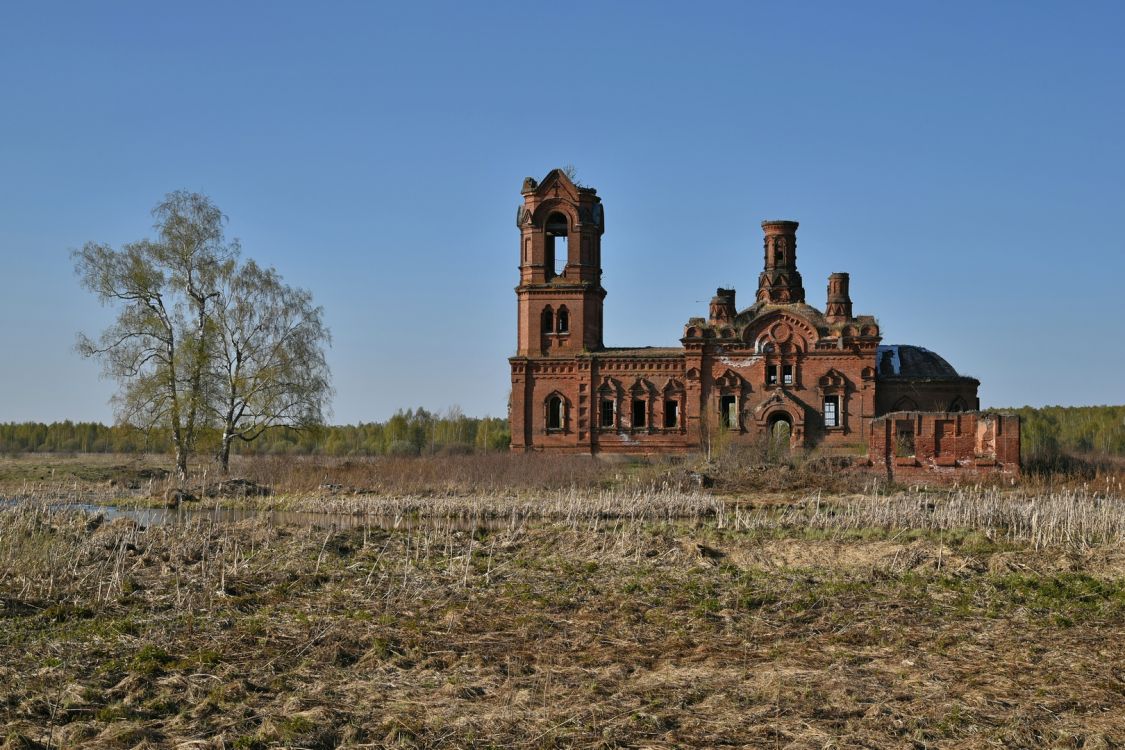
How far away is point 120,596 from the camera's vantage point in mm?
11375

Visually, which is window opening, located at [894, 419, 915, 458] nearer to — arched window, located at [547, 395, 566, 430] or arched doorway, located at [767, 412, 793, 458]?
arched doorway, located at [767, 412, 793, 458]

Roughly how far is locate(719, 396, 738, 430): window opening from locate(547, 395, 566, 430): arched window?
17.0 ft

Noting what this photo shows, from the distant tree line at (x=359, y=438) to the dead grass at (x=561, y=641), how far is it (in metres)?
28.3

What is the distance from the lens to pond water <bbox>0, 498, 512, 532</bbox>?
18.9 metres

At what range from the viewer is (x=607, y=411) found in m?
40.1

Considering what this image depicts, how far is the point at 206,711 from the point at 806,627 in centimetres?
511

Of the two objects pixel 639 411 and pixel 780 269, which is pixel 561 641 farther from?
pixel 780 269

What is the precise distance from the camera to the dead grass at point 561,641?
24.0ft

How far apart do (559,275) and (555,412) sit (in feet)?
15.1

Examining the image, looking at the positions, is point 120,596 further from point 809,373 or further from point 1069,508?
point 809,373

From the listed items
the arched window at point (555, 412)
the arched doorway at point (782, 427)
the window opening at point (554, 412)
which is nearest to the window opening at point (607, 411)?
the arched window at point (555, 412)

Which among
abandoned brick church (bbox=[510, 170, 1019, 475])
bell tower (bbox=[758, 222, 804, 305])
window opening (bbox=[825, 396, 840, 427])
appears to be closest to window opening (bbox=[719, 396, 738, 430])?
abandoned brick church (bbox=[510, 170, 1019, 475])

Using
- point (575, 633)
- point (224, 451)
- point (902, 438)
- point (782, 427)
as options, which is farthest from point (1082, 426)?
point (575, 633)

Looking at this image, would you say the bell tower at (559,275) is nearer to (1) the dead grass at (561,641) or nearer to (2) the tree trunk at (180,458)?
(2) the tree trunk at (180,458)
